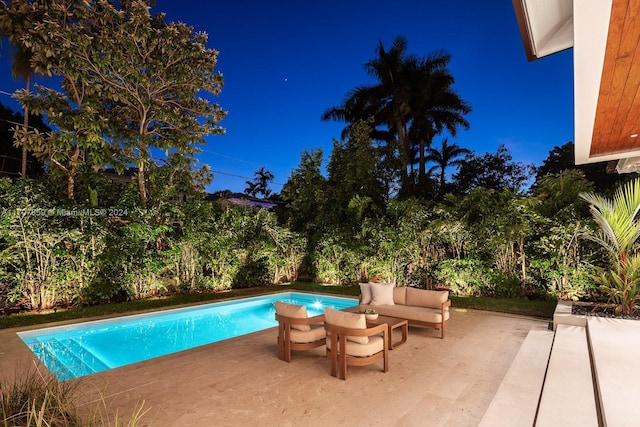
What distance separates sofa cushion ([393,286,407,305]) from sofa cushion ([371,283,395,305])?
0.13 meters

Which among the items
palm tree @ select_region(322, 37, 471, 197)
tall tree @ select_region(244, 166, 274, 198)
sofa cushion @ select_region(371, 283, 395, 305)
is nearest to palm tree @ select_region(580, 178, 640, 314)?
sofa cushion @ select_region(371, 283, 395, 305)

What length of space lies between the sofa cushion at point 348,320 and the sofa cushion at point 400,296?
8.27 ft

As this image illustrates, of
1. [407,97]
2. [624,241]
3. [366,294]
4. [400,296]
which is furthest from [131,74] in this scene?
[407,97]

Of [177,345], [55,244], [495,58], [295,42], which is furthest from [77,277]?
[495,58]

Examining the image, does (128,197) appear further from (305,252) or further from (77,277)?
(305,252)

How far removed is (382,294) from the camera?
6.45m

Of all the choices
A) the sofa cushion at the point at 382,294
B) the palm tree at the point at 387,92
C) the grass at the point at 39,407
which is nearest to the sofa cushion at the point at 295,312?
the sofa cushion at the point at 382,294

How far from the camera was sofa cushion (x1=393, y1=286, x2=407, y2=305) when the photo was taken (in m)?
6.48

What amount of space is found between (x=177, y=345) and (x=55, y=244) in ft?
12.1

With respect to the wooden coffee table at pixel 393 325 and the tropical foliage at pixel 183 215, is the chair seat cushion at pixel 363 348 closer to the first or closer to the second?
the wooden coffee table at pixel 393 325

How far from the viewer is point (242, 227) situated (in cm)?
1142

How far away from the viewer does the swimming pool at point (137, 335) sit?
5332 mm

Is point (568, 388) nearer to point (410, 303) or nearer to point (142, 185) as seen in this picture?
point (410, 303)

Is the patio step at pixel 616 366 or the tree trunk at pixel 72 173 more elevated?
the tree trunk at pixel 72 173
